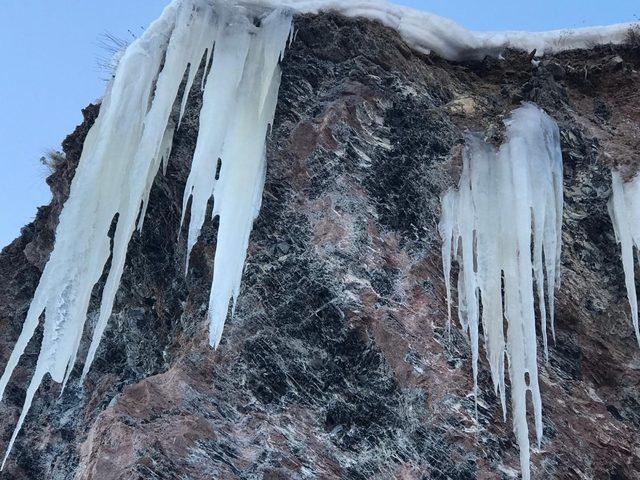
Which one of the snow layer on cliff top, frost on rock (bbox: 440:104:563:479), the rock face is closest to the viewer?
the rock face

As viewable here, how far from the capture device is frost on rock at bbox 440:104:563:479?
182 inches

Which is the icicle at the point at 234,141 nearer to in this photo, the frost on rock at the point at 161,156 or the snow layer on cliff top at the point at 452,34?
the frost on rock at the point at 161,156

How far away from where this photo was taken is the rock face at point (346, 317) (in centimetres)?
431

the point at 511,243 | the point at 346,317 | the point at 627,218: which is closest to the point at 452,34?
the point at 627,218

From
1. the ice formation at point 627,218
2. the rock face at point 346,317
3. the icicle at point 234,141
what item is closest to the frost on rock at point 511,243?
the rock face at point 346,317

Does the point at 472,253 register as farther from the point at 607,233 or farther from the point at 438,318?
the point at 607,233

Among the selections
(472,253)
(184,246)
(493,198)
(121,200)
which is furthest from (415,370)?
(121,200)

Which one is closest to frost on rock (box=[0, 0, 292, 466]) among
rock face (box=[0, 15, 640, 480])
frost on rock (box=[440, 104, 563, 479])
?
rock face (box=[0, 15, 640, 480])

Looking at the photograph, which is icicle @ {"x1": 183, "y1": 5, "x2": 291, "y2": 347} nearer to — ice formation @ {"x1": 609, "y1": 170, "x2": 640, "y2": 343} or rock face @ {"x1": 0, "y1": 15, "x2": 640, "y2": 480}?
rock face @ {"x1": 0, "y1": 15, "x2": 640, "y2": 480}

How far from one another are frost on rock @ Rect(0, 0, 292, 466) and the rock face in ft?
0.54

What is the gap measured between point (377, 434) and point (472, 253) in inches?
51.4

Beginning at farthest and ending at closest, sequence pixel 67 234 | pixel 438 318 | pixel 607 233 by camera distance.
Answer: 1. pixel 607 233
2. pixel 67 234
3. pixel 438 318

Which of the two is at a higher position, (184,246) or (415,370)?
(184,246)

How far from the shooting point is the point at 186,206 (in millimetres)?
5367
